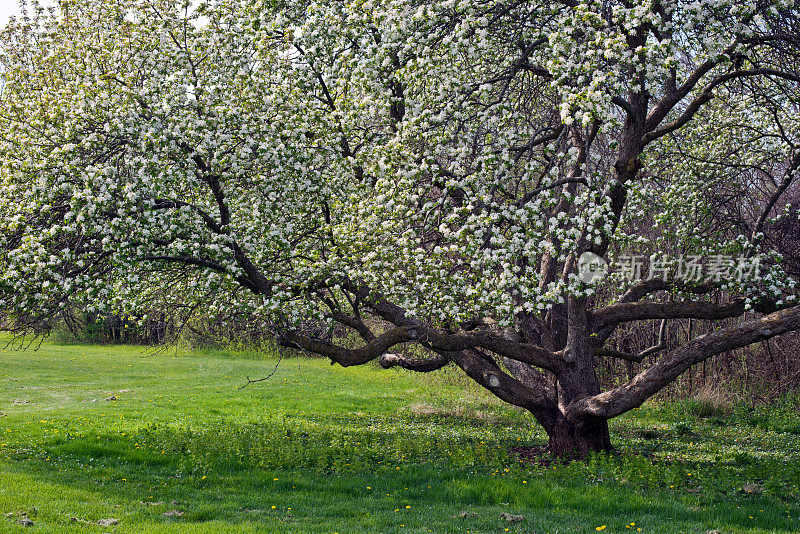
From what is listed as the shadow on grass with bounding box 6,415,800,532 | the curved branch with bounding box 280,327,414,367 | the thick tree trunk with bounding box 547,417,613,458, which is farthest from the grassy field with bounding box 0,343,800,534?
the curved branch with bounding box 280,327,414,367

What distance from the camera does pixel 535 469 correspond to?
11.6 meters

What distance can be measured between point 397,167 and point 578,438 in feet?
21.1

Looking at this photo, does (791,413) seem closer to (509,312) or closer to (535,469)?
(535,469)

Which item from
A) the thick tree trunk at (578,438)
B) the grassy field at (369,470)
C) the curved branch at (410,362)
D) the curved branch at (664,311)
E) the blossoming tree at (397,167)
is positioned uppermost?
the blossoming tree at (397,167)

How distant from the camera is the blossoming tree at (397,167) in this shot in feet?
31.1

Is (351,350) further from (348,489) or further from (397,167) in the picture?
(397,167)

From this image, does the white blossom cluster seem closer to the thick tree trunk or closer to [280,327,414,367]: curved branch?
[280,327,414,367]: curved branch

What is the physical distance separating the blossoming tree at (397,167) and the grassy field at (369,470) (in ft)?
6.68

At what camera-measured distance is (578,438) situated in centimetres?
1257

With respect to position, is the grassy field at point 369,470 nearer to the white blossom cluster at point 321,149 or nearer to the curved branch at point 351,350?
the curved branch at point 351,350

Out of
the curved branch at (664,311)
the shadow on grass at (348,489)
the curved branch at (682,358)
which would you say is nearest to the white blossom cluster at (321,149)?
the curved branch at (682,358)

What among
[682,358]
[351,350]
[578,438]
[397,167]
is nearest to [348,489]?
[351,350]

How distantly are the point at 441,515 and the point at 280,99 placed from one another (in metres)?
7.53

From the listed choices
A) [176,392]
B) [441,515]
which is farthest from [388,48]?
[176,392]
